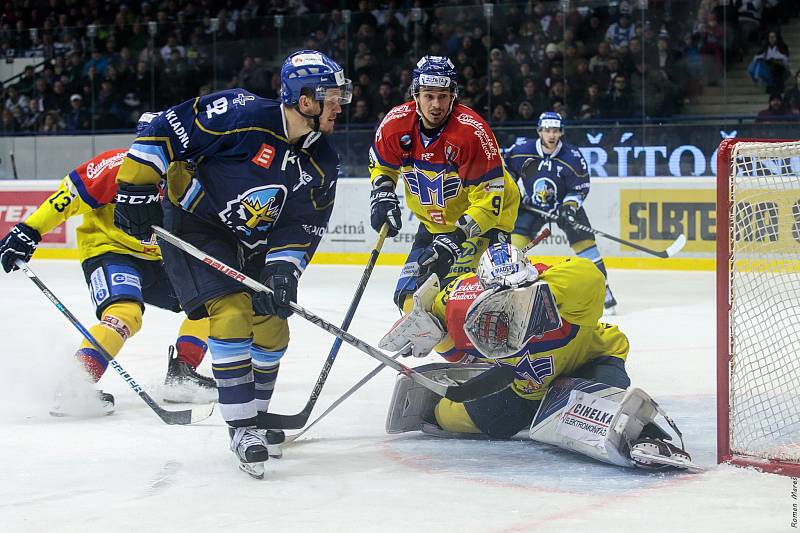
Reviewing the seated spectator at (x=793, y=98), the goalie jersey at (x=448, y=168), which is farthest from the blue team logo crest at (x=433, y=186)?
the seated spectator at (x=793, y=98)

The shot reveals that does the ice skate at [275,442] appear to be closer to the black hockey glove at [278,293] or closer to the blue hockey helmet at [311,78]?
the black hockey glove at [278,293]

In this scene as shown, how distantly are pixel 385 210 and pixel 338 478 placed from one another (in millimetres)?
1315

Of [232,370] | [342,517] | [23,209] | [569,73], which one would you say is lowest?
[342,517]

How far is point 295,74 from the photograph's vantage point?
10.4ft

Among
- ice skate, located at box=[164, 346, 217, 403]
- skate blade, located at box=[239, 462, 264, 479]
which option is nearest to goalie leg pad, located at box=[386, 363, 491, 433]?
skate blade, located at box=[239, 462, 264, 479]

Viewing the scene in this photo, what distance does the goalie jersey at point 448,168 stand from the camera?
422 cm

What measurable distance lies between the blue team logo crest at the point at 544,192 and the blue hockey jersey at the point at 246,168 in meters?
3.89

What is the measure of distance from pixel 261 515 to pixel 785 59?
803cm

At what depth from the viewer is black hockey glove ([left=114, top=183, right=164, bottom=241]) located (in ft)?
10.3

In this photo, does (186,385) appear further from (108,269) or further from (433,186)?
(433,186)

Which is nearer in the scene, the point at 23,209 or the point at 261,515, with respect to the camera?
the point at 261,515

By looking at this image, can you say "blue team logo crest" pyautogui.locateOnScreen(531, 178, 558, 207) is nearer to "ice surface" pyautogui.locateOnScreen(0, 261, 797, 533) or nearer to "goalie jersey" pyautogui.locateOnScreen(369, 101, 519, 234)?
"ice surface" pyautogui.locateOnScreen(0, 261, 797, 533)

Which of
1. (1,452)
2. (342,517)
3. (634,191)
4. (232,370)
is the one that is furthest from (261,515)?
(634,191)

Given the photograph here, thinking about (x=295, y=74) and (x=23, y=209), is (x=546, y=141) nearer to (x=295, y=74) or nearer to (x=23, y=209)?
(x=295, y=74)
